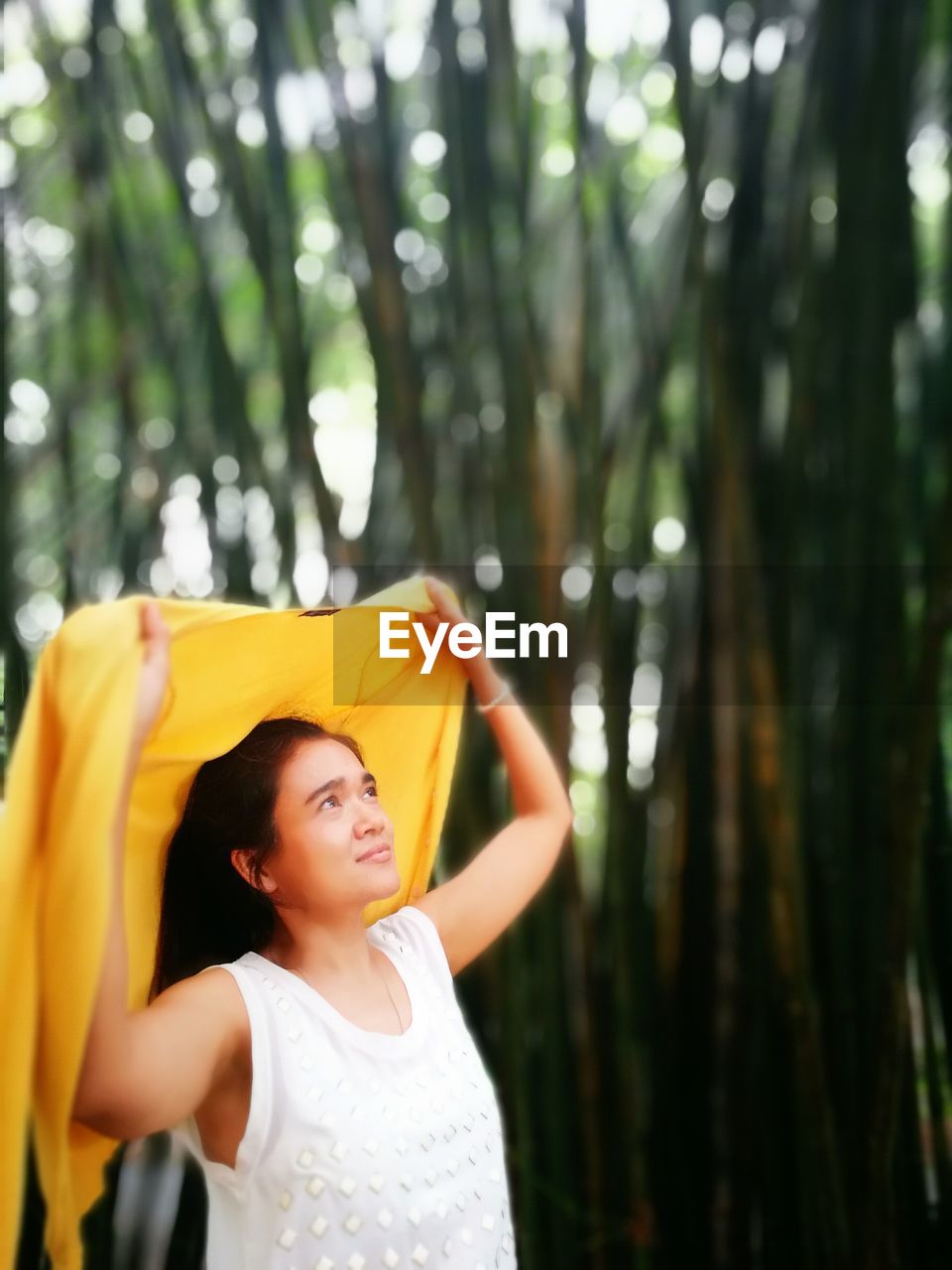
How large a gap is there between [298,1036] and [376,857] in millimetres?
96

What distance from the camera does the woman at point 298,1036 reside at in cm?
54

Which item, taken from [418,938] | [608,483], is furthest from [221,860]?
[608,483]

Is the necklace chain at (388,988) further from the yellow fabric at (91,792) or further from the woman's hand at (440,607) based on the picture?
the woman's hand at (440,607)

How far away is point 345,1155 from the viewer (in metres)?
0.57

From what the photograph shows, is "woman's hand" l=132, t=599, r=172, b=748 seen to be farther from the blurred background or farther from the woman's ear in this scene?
the blurred background

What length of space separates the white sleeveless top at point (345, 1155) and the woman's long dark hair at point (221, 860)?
3 cm

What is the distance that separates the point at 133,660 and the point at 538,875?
31 cm

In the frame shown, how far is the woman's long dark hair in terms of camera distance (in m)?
0.64

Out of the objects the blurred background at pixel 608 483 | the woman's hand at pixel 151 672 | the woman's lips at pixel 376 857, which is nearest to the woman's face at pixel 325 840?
the woman's lips at pixel 376 857

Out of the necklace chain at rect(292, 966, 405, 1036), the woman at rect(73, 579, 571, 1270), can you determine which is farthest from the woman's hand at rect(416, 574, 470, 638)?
the necklace chain at rect(292, 966, 405, 1036)

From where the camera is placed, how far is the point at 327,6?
96 centimetres

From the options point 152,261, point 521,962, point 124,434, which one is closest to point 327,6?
point 152,261

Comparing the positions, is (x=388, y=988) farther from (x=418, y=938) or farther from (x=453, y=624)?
(x=453, y=624)

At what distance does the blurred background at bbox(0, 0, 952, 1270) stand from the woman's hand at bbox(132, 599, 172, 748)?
42 cm
